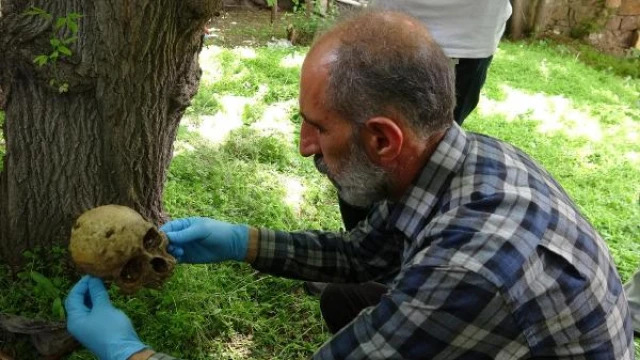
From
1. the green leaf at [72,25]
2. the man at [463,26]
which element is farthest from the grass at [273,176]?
the man at [463,26]

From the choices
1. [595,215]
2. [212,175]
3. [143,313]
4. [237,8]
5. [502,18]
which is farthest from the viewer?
[237,8]

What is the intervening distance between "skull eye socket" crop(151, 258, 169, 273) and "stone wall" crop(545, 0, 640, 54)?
883 cm

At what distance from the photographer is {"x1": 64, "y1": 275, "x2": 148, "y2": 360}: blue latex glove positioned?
1812mm

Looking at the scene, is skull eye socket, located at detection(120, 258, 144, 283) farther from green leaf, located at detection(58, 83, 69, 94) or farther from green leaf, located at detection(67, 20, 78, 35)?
green leaf, located at detection(67, 20, 78, 35)

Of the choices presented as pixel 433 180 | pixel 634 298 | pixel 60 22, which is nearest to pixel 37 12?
pixel 60 22

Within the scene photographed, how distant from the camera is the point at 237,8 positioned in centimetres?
988

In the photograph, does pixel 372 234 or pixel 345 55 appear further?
pixel 372 234

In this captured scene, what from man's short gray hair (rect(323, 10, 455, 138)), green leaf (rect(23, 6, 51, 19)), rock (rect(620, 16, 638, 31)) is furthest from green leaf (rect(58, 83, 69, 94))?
rock (rect(620, 16, 638, 31))

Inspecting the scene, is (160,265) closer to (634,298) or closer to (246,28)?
(634,298)

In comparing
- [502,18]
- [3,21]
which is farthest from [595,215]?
[3,21]

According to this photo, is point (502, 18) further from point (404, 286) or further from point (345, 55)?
point (404, 286)

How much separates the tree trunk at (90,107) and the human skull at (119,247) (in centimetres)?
37

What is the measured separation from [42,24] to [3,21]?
0.15 m

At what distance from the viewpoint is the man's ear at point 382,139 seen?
60.8 inches
